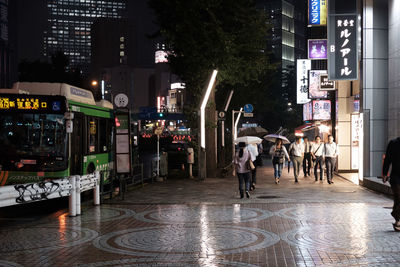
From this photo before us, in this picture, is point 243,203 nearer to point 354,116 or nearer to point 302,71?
point 354,116

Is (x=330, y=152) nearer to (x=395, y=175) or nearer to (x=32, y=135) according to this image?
(x=395, y=175)

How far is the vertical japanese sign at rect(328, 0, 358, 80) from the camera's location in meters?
17.2

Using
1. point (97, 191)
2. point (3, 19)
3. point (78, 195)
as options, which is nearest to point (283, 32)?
point (3, 19)

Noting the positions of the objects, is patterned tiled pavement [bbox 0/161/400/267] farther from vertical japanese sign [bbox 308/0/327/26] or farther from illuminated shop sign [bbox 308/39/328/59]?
vertical japanese sign [bbox 308/0/327/26]

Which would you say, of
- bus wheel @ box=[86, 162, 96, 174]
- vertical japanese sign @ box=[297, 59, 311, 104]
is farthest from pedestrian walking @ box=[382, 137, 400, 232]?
vertical japanese sign @ box=[297, 59, 311, 104]

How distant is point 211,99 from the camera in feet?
75.2

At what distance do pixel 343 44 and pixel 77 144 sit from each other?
10.2 m

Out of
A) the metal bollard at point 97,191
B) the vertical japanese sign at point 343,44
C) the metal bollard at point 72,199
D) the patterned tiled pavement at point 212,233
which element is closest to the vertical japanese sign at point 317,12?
the vertical japanese sign at point 343,44

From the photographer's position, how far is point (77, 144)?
46.5 ft

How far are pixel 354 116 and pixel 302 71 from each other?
19.8m

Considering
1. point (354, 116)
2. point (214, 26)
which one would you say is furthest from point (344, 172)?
point (214, 26)

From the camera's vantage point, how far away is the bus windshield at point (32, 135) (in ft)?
42.9

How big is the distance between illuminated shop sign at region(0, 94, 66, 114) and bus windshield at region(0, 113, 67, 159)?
152mm

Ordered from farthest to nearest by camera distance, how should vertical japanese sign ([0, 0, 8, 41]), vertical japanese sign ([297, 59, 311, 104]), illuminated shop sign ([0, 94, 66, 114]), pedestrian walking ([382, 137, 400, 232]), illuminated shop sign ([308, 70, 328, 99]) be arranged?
vertical japanese sign ([0, 0, 8, 41])
vertical japanese sign ([297, 59, 311, 104])
illuminated shop sign ([308, 70, 328, 99])
illuminated shop sign ([0, 94, 66, 114])
pedestrian walking ([382, 137, 400, 232])
